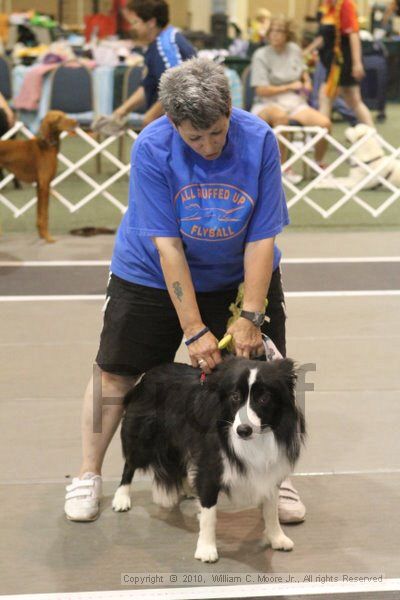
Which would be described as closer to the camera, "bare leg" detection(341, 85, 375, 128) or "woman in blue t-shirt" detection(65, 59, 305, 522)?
"woman in blue t-shirt" detection(65, 59, 305, 522)

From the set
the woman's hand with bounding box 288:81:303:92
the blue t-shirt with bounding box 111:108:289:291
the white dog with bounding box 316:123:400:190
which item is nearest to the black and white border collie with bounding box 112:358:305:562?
the blue t-shirt with bounding box 111:108:289:291

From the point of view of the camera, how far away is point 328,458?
323 centimetres

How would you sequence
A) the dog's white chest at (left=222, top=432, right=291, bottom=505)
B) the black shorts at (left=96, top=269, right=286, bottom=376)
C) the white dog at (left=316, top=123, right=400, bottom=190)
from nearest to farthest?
1. the dog's white chest at (left=222, top=432, right=291, bottom=505)
2. the black shorts at (left=96, top=269, right=286, bottom=376)
3. the white dog at (left=316, top=123, right=400, bottom=190)

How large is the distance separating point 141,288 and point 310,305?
2502mm

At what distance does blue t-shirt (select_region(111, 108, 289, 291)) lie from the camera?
2.46 m

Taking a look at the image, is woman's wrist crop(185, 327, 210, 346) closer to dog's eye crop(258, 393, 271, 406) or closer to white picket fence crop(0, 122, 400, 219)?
dog's eye crop(258, 393, 271, 406)

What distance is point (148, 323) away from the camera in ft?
9.07

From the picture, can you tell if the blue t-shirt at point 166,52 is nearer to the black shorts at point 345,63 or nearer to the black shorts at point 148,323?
the black shorts at point 148,323

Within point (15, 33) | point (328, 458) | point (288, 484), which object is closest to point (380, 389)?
point (328, 458)

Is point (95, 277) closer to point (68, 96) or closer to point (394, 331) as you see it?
point (394, 331)

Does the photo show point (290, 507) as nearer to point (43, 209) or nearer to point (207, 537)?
point (207, 537)

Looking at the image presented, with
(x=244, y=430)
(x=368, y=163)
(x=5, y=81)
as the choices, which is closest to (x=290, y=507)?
(x=244, y=430)

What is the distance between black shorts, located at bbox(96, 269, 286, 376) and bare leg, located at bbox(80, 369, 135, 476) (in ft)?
0.12

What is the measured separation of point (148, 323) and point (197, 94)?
0.76m
